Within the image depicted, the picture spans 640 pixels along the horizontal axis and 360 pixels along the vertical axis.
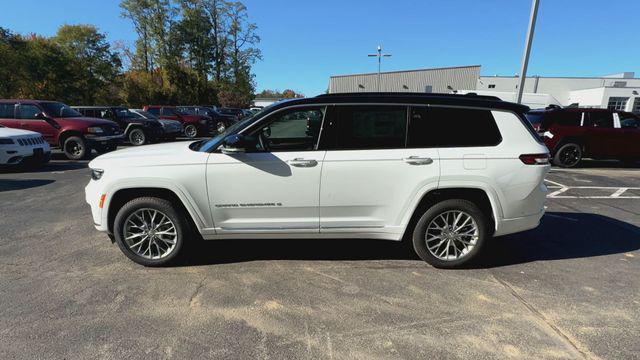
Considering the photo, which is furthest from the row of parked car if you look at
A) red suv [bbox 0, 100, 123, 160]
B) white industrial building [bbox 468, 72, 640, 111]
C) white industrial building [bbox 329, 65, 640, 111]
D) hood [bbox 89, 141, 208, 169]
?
white industrial building [bbox 468, 72, 640, 111]

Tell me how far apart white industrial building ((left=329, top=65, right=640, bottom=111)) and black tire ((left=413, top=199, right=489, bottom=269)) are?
36724 millimetres

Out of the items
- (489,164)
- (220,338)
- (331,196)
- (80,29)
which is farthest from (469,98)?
(80,29)

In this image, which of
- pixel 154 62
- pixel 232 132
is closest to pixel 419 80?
pixel 154 62

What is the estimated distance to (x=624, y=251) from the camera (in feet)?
14.3

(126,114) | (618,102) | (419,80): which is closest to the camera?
(126,114)

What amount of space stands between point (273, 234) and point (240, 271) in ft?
1.70

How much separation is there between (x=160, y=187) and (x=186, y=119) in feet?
56.1

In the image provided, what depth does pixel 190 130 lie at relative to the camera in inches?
772

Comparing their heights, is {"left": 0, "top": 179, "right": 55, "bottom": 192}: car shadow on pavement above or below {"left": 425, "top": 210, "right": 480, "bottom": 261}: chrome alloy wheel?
below

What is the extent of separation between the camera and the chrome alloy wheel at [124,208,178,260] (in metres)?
3.72

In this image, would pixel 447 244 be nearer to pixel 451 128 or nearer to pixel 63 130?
pixel 451 128

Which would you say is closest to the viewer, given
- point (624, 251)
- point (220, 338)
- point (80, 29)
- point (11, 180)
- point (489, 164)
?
point (220, 338)

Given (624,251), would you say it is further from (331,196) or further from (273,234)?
(273,234)

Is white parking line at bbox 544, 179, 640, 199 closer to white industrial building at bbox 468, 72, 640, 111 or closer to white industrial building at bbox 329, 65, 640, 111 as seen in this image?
white industrial building at bbox 468, 72, 640, 111
